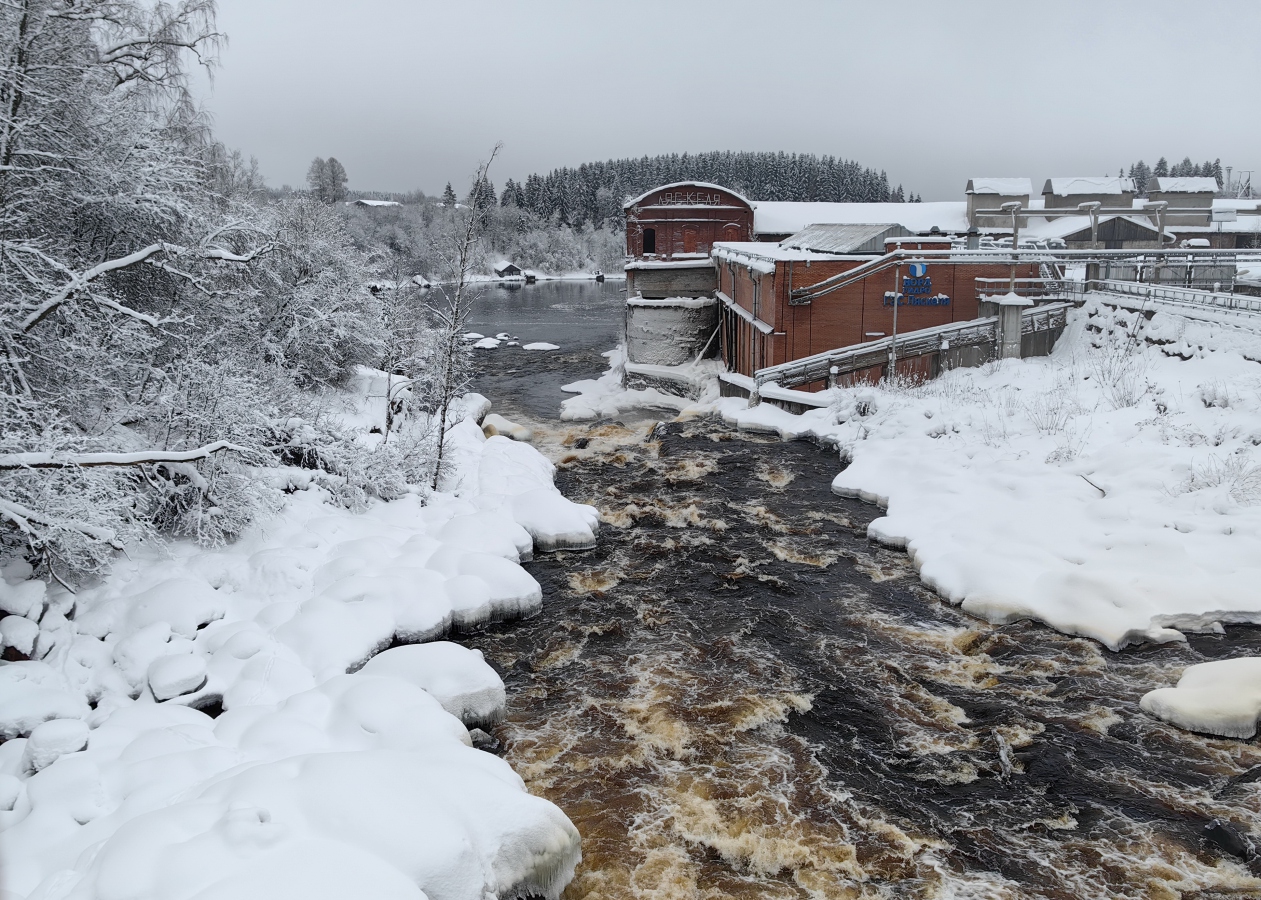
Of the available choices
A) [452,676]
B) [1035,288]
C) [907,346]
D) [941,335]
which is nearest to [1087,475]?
[907,346]

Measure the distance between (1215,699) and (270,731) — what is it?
994 centimetres

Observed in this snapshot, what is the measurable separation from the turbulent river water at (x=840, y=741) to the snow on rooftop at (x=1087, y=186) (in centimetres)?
5575

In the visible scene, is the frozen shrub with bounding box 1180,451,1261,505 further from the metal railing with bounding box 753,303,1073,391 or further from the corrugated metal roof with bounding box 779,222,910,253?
the corrugated metal roof with bounding box 779,222,910,253

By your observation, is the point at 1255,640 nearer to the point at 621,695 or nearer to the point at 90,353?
the point at 621,695

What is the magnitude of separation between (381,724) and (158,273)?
9368mm

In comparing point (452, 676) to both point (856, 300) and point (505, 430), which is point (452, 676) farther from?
point (856, 300)

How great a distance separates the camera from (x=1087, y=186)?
5975 centimetres

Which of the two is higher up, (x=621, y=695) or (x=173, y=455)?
(x=173, y=455)

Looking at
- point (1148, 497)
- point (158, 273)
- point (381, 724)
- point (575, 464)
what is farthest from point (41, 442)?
point (1148, 497)

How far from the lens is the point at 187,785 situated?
719 centimetres

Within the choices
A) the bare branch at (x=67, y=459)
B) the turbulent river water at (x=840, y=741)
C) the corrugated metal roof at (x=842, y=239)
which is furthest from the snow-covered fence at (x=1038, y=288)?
the bare branch at (x=67, y=459)

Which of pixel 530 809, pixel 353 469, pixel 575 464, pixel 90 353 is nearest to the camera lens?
pixel 530 809

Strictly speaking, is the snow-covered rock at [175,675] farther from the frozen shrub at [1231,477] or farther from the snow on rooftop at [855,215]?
the snow on rooftop at [855,215]

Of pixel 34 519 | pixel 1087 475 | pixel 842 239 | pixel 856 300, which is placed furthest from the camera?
pixel 842 239
